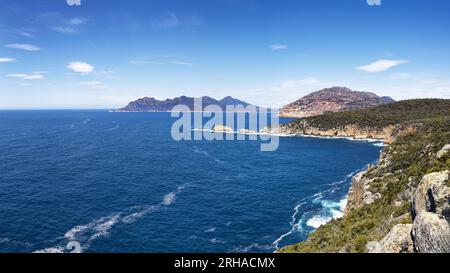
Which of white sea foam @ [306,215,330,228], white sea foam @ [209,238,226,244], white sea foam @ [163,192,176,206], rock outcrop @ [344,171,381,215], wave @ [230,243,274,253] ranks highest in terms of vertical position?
rock outcrop @ [344,171,381,215]

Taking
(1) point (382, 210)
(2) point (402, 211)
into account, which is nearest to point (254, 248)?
(1) point (382, 210)

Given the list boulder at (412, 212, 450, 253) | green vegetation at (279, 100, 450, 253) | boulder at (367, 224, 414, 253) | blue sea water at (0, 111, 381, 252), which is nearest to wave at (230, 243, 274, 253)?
blue sea water at (0, 111, 381, 252)

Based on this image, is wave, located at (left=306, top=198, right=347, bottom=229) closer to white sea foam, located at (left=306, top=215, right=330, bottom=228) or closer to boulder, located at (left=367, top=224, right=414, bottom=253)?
white sea foam, located at (left=306, top=215, right=330, bottom=228)

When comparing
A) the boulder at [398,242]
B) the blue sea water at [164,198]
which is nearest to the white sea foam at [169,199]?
the blue sea water at [164,198]

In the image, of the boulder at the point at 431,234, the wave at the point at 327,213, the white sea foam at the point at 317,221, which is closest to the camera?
the boulder at the point at 431,234

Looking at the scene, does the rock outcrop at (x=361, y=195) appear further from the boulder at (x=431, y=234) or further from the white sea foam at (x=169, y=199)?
the white sea foam at (x=169, y=199)
